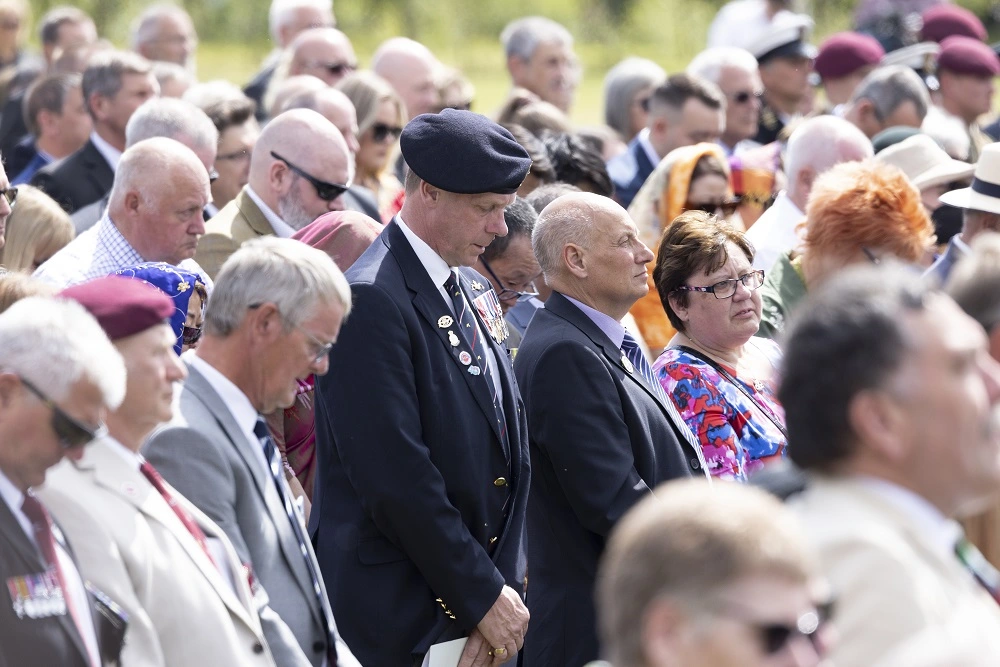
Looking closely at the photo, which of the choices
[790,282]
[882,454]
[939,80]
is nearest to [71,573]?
[882,454]

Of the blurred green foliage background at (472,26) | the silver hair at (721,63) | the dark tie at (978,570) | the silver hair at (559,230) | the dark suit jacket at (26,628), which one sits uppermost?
the dark suit jacket at (26,628)

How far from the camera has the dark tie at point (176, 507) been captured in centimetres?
335

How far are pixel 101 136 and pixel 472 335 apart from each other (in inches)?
151

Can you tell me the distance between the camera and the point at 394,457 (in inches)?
171

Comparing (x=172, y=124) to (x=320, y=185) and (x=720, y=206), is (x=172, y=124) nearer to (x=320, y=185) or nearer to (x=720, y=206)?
(x=320, y=185)

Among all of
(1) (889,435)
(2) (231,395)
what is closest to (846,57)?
(2) (231,395)

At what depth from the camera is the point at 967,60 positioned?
411 inches

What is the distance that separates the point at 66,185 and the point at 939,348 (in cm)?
596

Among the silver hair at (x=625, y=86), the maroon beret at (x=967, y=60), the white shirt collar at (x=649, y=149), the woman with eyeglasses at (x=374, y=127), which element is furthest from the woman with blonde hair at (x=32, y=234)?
the maroon beret at (x=967, y=60)

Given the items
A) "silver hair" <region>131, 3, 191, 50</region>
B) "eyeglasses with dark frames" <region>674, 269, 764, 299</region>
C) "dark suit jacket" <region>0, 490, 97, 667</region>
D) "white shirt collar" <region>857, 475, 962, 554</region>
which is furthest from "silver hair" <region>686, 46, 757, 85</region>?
"dark suit jacket" <region>0, 490, 97, 667</region>

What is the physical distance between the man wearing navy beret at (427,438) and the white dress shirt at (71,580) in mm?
1458

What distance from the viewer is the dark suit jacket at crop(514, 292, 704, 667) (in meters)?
4.61

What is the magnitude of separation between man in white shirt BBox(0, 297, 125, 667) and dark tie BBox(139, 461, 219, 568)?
262mm

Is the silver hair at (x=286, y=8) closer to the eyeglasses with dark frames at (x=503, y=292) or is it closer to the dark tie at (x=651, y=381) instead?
the eyeglasses with dark frames at (x=503, y=292)
